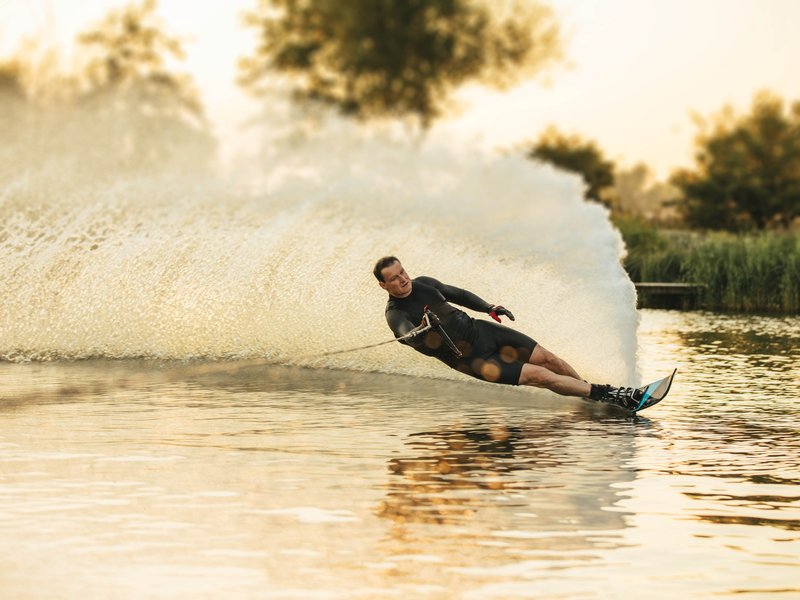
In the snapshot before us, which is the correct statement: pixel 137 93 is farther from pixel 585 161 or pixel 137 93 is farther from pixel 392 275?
pixel 392 275

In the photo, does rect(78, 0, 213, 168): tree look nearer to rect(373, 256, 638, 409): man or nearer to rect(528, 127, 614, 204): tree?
rect(528, 127, 614, 204): tree

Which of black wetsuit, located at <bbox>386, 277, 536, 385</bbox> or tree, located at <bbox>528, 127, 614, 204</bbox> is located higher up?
tree, located at <bbox>528, 127, 614, 204</bbox>

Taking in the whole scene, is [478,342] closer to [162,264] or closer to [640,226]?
[162,264]

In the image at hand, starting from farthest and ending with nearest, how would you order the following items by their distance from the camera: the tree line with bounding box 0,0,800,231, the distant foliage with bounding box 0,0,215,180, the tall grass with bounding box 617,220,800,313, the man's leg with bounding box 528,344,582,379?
the tree line with bounding box 0,0,800,231, the distant foliage with bounding box 0,0,215,180, the tall grass with bounding box 617,220,800,313, the man's leg with bounding box 528,344,582,379

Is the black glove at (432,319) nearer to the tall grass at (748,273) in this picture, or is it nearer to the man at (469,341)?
the man at (469,341)

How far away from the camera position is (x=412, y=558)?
19.7ft

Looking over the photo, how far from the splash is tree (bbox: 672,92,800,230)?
127ft

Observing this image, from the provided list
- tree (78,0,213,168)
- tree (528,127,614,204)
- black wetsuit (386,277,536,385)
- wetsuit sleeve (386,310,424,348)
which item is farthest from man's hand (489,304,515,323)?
tree (528,127,614,204)

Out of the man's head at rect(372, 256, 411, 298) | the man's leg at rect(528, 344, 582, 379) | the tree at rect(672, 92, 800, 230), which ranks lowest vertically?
the man's leg at rect(528, 344, 582, 379)

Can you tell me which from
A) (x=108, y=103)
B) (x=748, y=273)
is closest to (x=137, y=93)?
(x=108, y=103)

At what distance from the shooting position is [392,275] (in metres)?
11.2

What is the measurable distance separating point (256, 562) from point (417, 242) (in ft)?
32.7

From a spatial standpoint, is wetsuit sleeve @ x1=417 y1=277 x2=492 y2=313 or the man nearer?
the man

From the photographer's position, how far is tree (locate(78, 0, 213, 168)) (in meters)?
49.9
